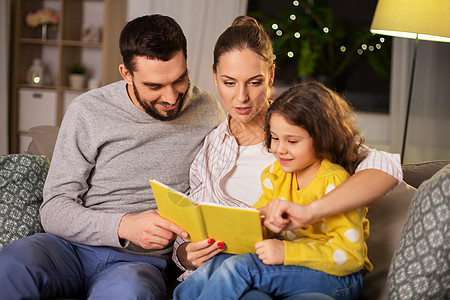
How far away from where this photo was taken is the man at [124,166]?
171cm

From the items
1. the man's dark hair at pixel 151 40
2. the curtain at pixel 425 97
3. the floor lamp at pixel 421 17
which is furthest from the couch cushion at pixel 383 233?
the curtain at pixel 425 97

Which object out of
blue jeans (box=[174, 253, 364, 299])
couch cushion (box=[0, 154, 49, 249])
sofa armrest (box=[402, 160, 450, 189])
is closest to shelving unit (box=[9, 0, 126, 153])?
couch cushion (box=[0, 154, 49, 249])

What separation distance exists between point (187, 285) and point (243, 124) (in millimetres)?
625

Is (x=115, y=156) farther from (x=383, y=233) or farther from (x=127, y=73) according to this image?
(x=383, y=233)

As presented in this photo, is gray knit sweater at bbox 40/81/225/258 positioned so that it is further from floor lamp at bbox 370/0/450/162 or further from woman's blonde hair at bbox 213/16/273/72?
floor lamp at bbox 370/0/450/162

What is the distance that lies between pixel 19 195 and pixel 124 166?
1.23 ft

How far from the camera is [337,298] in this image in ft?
4.71

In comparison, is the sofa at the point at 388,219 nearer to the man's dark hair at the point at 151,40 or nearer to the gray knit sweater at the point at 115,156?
the gray knit sweater at the point at 115,156

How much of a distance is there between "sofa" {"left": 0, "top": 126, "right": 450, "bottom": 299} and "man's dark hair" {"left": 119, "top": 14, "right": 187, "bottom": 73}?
0.54 m

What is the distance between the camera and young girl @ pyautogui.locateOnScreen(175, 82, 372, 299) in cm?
141

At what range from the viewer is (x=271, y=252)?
1.41 m

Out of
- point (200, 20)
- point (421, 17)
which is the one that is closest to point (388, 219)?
point (421, 17)

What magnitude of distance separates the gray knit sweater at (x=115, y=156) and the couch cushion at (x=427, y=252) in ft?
2.72

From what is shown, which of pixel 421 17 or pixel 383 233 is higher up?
pixel 421 17
